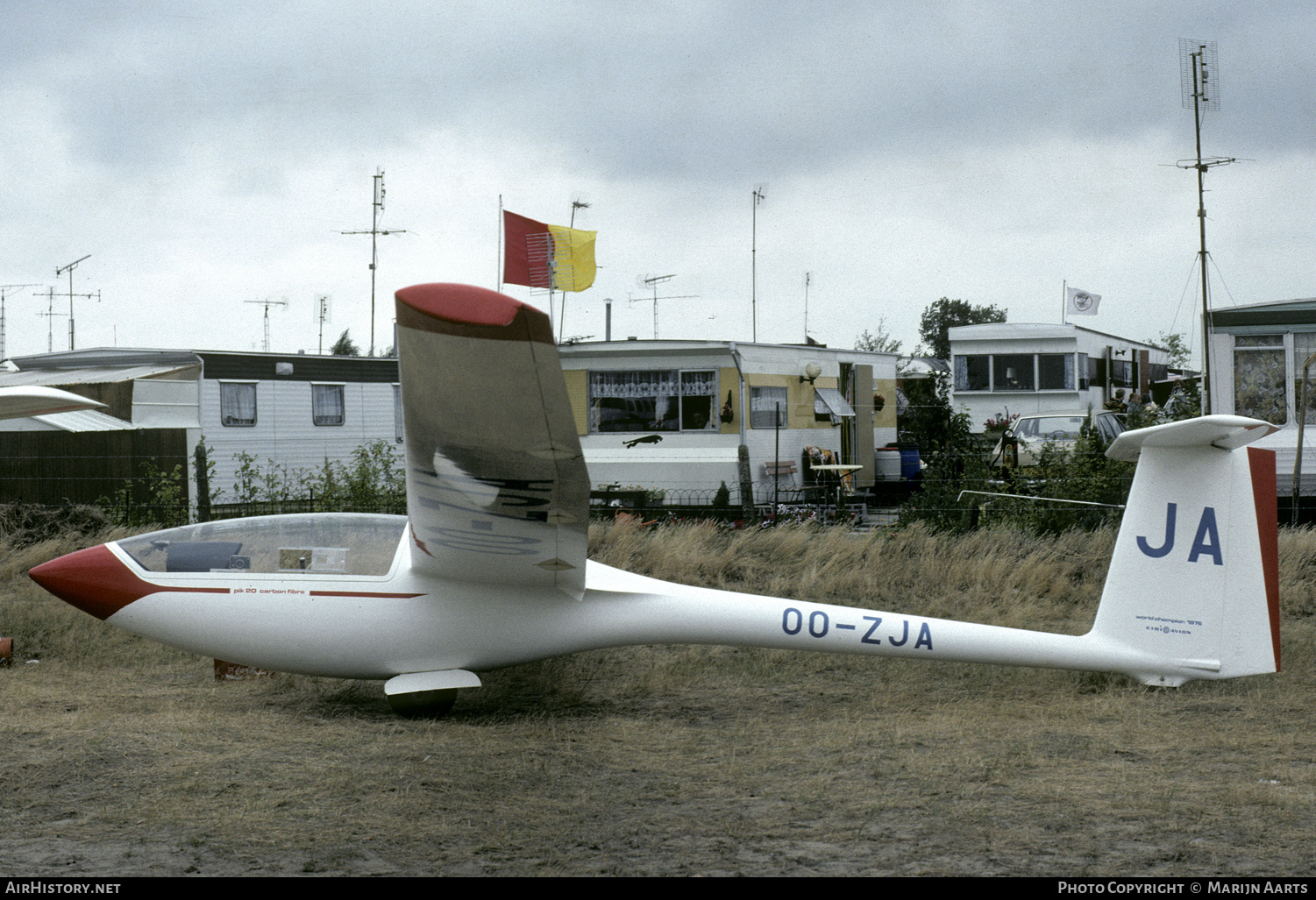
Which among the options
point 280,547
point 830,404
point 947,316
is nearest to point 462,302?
point 280,547

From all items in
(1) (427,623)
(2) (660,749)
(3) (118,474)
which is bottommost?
(2) (660,749)

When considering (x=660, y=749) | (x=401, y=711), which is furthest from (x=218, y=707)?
(x=660, y=749)

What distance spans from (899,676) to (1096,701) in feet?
4.30

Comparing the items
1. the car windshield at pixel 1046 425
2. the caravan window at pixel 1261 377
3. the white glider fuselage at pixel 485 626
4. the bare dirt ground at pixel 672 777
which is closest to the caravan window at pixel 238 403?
the bare dirt ground at pixel 672 777

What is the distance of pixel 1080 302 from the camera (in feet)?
→ 89.8

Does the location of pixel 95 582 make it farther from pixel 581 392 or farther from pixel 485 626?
pixel 581 392

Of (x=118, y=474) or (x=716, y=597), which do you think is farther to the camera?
Answer: (x=118, y=474)

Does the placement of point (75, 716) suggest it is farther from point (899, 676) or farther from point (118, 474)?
point (118, 474)

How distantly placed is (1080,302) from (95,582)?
25.8 meters

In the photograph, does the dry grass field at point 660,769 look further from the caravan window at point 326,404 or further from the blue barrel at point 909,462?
the blue barrel at point 909,462

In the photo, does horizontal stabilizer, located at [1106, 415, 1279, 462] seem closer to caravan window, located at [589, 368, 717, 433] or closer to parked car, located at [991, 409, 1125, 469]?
caravan window, located at [589, 368, 717, 433]

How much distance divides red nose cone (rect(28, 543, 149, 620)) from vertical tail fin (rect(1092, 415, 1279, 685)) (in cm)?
528

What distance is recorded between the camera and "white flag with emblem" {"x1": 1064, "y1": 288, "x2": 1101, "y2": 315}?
89.1 ft

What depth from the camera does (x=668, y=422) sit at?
14.8 m
